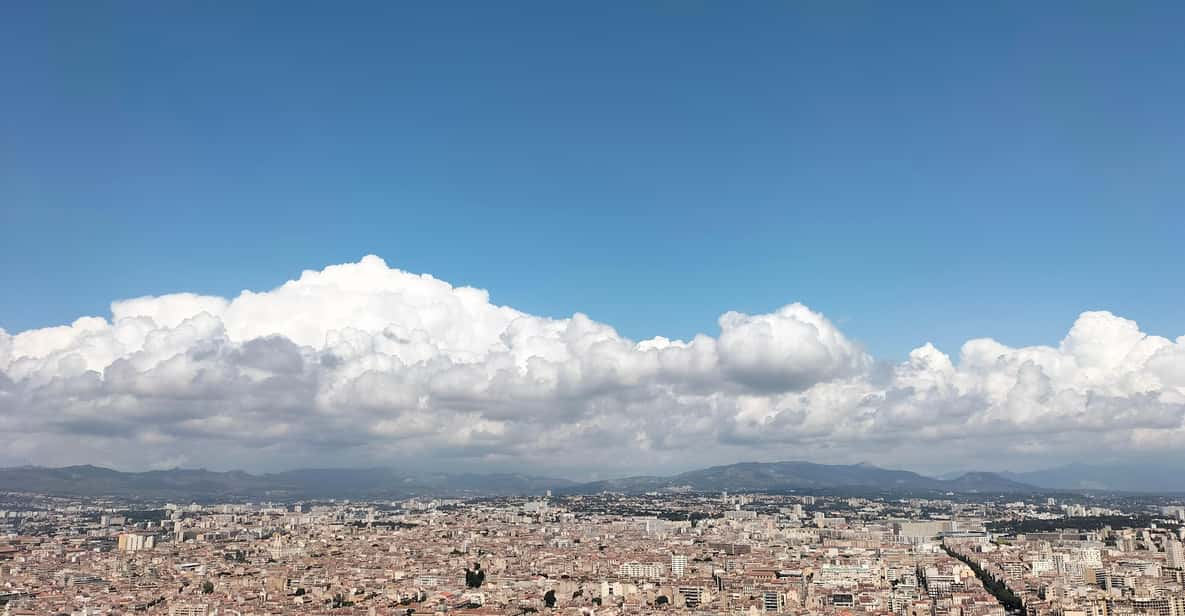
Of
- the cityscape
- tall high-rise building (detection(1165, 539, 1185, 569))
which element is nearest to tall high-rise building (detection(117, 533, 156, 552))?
the cityscape

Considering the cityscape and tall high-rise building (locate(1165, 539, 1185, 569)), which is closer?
the cityscape

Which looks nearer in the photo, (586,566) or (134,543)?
(586,566)

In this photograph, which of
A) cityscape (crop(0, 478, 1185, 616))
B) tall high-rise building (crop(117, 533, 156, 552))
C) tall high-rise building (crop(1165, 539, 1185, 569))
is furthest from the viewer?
tall high-rise building (crop(117, 533, 156, 552))

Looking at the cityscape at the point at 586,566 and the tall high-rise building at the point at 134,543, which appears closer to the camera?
the cityscape at the point at 586,566

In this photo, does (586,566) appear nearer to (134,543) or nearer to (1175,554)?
(134,543)

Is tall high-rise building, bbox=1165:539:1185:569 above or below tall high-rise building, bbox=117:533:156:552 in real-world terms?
above

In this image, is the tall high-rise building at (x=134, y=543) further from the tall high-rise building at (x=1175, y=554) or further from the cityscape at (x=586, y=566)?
the tall high-rise building at (x=1175, y=554)

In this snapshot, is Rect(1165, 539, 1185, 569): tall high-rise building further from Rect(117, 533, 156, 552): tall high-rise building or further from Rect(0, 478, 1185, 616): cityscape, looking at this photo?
Rect(117, 533, 156, 552): tall high-rise building

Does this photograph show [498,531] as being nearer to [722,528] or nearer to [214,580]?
[722,528]

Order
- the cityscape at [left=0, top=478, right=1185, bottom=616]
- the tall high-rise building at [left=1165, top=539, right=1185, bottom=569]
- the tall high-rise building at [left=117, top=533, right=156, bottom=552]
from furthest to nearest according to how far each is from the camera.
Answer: the tall high-rise building at [left=117, top=533, right=156, bottom=552] < the tall high-rise building at [left=1165, top=539, right=1185, bottom=569] < the cityscape at [left=0, top=478, right=1185, bottom=616]

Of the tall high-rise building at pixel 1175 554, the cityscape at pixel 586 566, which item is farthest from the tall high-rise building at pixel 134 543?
the tall high-rise building at pixel 1175 554

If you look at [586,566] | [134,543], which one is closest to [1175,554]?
[586,566]
